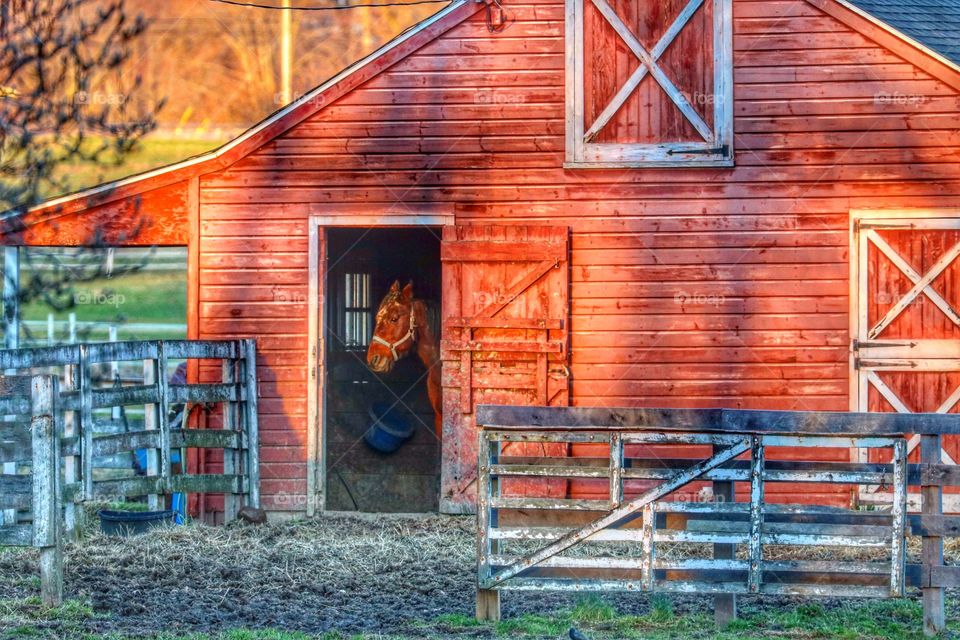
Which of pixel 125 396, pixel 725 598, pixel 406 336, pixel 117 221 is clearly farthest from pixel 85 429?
pixel 725 598

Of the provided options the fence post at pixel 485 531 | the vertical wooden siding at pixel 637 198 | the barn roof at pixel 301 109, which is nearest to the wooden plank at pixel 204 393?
the vertical wooden siding at pixel 637 198

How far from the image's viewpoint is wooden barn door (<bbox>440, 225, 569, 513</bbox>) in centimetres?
1093

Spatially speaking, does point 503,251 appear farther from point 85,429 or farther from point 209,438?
point 85,429

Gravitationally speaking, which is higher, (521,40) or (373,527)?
(521,40)

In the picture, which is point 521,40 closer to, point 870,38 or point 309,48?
point 870,38

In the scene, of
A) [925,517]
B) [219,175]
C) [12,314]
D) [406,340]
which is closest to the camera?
[925,517]

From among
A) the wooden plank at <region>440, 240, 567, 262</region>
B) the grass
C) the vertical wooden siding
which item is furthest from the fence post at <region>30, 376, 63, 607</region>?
the wooden plank at <region>440, 240, 567, 262</region>

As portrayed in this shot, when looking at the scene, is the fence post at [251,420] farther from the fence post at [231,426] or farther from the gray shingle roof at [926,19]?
the gray shingle roof at [926,19]

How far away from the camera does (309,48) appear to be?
38.8 m

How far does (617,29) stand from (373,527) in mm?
4874

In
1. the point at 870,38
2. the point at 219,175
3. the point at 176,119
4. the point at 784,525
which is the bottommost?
the point at 784,525

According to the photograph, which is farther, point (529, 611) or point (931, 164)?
point (931, 164)

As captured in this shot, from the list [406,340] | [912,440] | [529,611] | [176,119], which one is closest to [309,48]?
[176,119]

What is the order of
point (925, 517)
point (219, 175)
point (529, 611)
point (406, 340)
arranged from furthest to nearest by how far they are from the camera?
1. point (406, 340)
2. point (219, 175)
3. point (529, 611)
4. point (925, 517)
